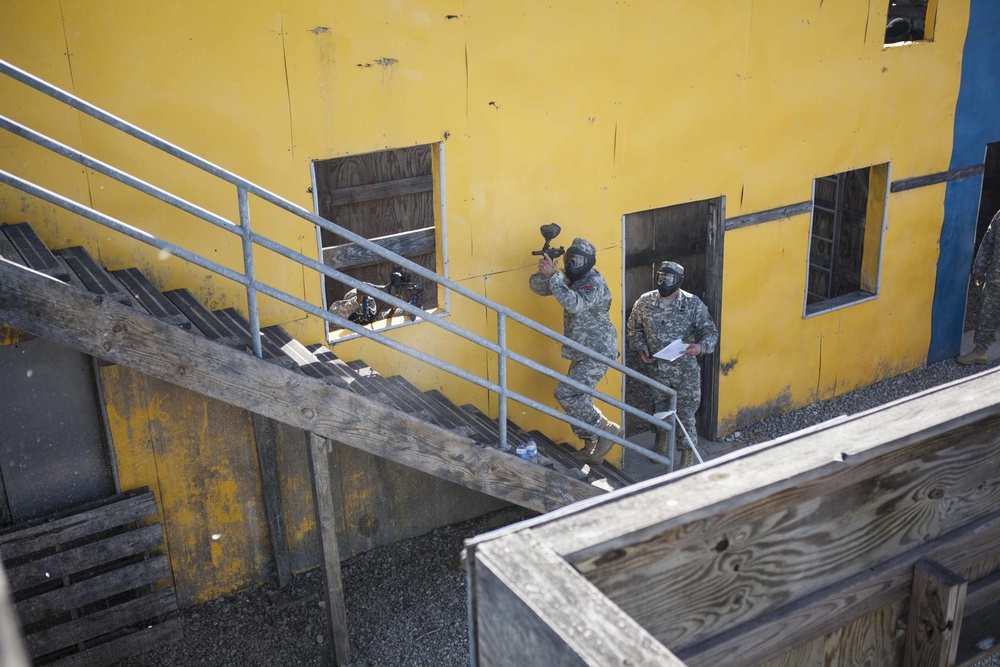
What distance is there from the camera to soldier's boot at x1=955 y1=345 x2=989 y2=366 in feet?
37.5

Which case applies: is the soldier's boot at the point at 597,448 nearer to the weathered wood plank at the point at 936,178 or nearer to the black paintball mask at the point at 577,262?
the black paintball mask at the point at 577,262

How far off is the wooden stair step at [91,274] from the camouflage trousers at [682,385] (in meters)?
4.71

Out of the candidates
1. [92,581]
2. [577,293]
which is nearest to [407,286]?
[577,293]

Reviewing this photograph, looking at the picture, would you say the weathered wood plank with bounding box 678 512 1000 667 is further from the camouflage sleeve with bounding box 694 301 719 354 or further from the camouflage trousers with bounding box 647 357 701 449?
the camouflage trousers with bounding box 647 357 701 449

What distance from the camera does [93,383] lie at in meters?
6.43

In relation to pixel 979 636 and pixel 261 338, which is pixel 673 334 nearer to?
pixel 261 338

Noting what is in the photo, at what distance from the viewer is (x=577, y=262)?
7.82m

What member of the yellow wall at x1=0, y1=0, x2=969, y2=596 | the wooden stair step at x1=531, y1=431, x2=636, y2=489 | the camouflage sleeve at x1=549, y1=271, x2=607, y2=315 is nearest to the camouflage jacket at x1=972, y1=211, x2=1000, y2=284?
the yellow wall at x1=0, y1=0, x2=969, y2=596

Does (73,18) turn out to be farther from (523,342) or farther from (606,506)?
(606,506)

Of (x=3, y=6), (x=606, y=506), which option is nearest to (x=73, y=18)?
(x=3, y=6)

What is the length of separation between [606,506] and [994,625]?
3.50ft

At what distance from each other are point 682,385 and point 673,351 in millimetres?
628

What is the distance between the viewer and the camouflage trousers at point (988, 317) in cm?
1105

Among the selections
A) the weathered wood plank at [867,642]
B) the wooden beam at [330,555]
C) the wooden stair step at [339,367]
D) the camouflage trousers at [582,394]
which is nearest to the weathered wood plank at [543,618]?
the weathered wood plank at [867,642]
